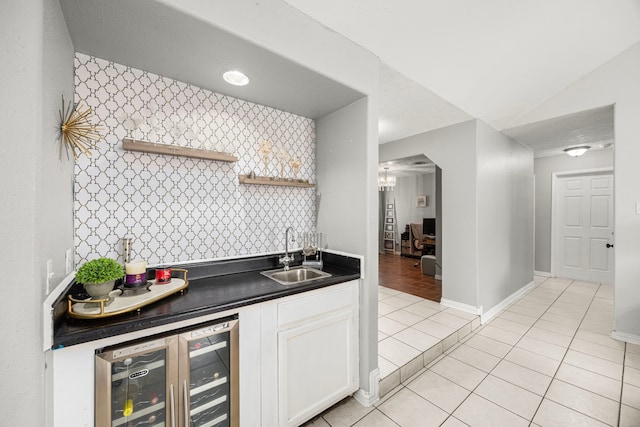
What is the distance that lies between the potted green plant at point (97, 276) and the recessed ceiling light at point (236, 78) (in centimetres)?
129

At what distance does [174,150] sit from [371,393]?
2185mm

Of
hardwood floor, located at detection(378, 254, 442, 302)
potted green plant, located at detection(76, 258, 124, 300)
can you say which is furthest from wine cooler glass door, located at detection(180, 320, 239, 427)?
hardwood floor, located at detection(378, 254, 442, 302)

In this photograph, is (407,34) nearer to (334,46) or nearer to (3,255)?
(334,46)

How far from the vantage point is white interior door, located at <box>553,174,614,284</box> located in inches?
190

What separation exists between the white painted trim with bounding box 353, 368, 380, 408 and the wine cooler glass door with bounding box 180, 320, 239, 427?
0.97m

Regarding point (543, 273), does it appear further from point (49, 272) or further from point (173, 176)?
point (49, 272)

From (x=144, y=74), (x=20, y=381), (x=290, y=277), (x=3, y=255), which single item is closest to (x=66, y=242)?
(x=3, y=255)

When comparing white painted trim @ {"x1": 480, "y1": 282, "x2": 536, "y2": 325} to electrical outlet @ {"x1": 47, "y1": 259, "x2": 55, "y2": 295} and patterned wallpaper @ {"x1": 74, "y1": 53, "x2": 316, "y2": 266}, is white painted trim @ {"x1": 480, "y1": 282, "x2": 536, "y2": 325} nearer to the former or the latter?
patterned wallpaper @ {"x1": 74, "y1": 53, "x2": 316, "y2": 266}

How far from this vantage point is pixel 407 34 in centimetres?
189

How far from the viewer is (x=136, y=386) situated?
44.6 inches

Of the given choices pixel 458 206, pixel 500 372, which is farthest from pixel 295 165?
A: pixel 500 372

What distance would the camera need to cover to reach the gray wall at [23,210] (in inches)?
32.3

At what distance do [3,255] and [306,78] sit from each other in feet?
5.40

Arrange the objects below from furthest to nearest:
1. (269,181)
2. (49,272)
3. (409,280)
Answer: (409,280)
(269,181)
(49,272)
